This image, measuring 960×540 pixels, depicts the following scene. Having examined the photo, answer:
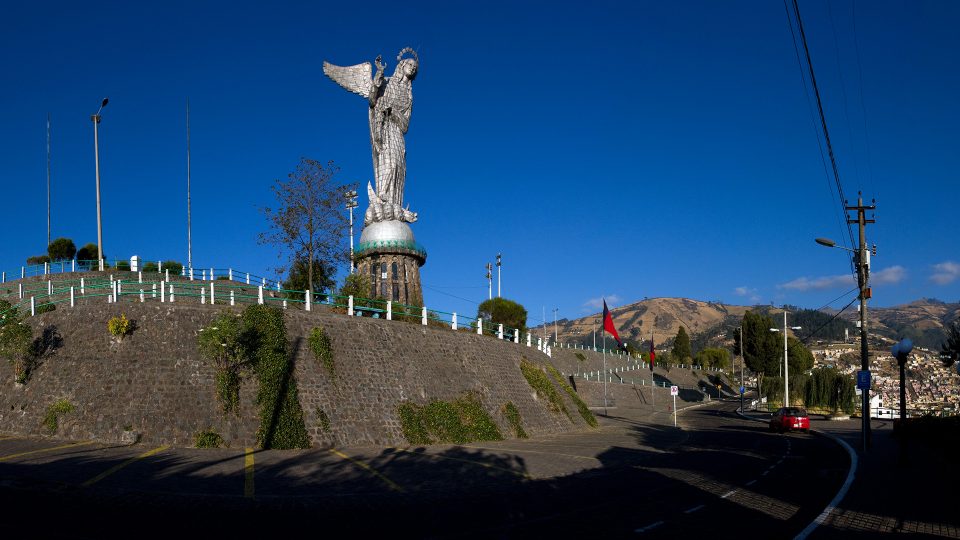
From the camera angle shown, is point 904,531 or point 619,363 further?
point 619,363

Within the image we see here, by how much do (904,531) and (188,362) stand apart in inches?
751

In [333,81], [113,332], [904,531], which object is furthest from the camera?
[333,81]

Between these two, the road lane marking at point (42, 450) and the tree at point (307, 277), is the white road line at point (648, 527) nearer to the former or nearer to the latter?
the road lane marking at point (42, 450)

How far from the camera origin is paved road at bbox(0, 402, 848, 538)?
12008mm

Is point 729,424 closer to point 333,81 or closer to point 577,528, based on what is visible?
point 333,81

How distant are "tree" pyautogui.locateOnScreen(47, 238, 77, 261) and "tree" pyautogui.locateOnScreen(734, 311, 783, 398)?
209ft

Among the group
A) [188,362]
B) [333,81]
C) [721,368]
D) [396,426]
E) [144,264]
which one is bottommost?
[721,368]

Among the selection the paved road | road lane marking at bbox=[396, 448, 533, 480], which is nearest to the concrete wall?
the paved road

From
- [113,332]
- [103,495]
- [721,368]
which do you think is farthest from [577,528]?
[721,368]

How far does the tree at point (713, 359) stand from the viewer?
133712 millimetres

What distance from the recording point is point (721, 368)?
458 feet

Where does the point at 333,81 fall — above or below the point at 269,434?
above

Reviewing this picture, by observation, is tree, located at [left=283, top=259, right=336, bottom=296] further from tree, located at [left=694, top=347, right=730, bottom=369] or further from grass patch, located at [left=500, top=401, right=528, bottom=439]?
tree, located at [left=694, top=347, right=730, bottom=369]

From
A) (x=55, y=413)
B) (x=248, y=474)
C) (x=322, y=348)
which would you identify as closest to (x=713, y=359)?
(x=322, y=348)
